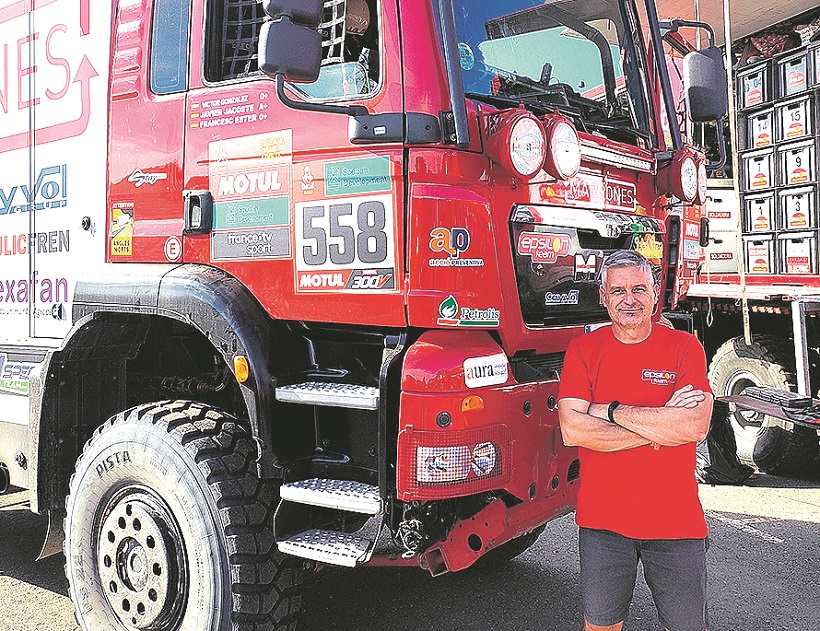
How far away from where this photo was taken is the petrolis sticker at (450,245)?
2.86 metres

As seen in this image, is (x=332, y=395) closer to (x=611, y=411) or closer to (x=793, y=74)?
(x=611, y=411)

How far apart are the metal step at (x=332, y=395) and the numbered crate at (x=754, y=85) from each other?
5563 millimetres

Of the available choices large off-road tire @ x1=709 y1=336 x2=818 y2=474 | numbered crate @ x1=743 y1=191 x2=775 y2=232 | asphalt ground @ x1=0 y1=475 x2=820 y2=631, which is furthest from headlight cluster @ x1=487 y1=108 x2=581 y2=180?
numbered crate @ x1=743 y1=191 x2=775 y2=232

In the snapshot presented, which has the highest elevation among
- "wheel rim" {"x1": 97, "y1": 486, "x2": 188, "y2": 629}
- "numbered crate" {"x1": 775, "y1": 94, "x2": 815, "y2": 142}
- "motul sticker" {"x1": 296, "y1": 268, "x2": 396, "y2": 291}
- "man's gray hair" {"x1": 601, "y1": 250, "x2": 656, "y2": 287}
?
"numbered crate" {"x1": 775, "y1": 94, "x2": 815, "y2": 142}

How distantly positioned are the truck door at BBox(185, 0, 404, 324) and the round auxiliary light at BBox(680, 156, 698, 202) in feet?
5.32

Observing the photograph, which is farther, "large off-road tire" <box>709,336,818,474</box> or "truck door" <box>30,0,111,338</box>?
"large off-road tire" <box>709,336,818,474</box>

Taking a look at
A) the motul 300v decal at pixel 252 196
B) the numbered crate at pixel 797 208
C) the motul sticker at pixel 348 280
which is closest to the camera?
the motul sticker at pixel 348 280

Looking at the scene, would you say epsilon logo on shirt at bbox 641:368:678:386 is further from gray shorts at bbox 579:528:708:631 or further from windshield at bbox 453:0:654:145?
windshield at bbox 453:0:654:145

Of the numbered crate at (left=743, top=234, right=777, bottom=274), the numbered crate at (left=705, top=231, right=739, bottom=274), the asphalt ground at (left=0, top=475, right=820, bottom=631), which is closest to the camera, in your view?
the asphalt ground at (left=0, top=475, right=820, bottom=631)

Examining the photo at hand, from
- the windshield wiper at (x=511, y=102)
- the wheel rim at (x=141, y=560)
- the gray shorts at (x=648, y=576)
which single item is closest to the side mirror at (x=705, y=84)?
the windshield wiper at (x=511, y=102)

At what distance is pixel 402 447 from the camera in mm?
2785

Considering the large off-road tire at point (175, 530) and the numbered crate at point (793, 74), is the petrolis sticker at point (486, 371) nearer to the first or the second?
the large off-road tire at point (175, 530)

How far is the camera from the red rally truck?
2885mm

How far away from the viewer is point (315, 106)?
9.27ft
